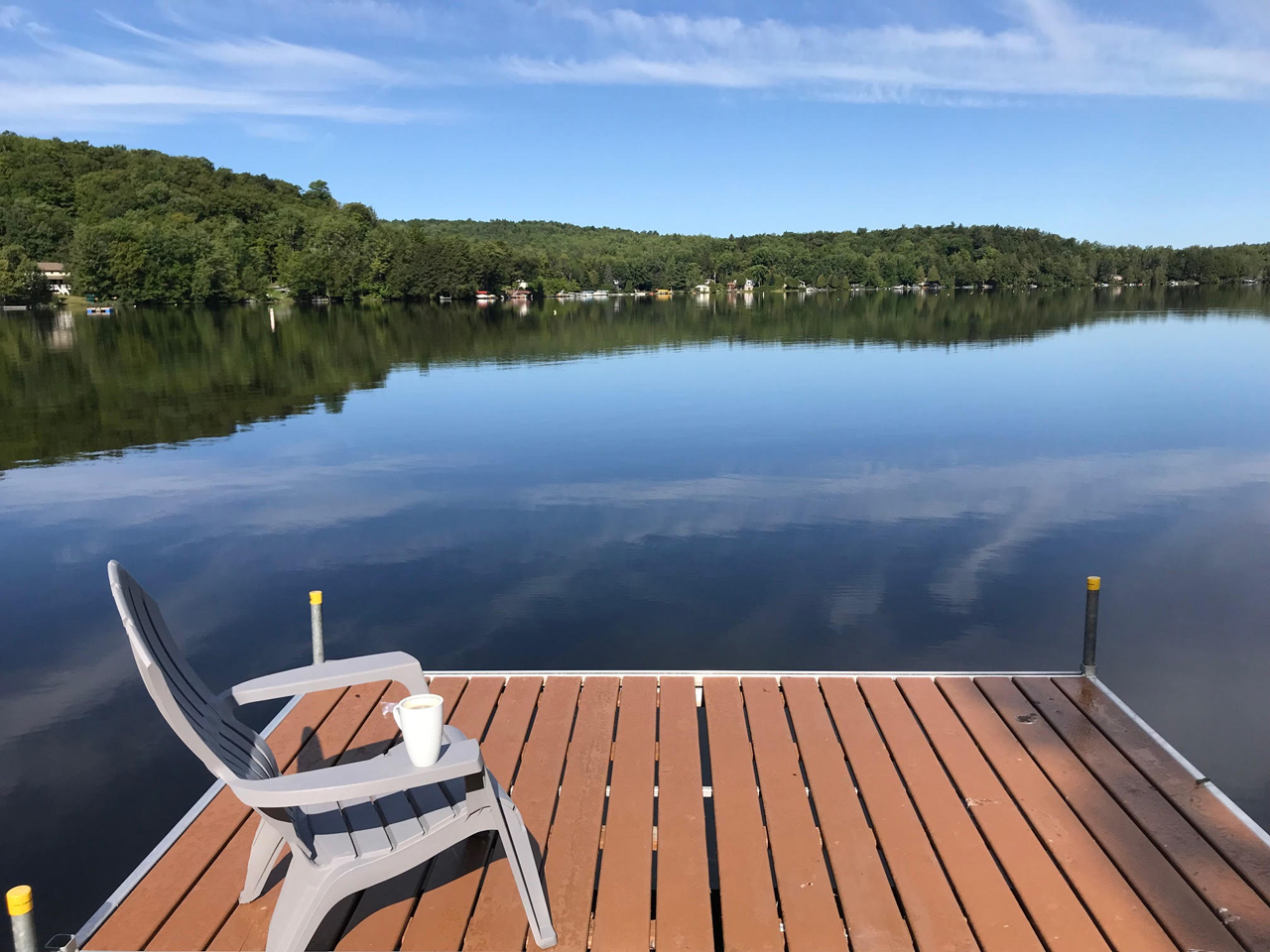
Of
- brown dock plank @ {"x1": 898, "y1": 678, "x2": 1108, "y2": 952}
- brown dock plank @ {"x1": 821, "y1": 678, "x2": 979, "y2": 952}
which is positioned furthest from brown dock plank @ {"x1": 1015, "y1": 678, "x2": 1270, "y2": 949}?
brown dock plank @ {"x1": 821, "y1": 678, "x2": 979, "y2": 952}

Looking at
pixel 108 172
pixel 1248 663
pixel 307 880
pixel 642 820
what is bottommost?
pixel 1248 663

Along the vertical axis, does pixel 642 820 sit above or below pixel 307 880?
below

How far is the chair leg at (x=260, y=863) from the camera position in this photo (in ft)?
10.5

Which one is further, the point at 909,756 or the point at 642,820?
the point at 909,756

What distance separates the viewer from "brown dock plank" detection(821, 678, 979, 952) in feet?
9.80

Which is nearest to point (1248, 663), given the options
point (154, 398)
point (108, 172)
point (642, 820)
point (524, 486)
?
point (642, 820)

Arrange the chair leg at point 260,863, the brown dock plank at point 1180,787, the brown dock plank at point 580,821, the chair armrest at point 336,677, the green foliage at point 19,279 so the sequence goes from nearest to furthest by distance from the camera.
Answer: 1. the brown dock plank at point 580,821
2. the chair leg at point 260,863
3. the brown dock plank at point 1180,787
4. the chair armrest at point 336,677
5. the green foliage at point 19,279

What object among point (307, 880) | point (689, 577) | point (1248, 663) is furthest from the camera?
point (689, 577)

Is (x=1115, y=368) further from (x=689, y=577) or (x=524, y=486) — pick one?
(x=689, y=577)

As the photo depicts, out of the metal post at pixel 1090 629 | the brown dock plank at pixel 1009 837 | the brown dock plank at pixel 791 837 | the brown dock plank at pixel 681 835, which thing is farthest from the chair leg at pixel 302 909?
the metal post at pixel 1090 629

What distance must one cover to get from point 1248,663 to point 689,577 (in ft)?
15.2

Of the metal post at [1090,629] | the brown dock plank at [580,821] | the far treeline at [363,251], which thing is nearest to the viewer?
the brown dock plank at [580,821]

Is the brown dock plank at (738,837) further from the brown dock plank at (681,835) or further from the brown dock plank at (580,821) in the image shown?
the brown dock plank at (580,821)

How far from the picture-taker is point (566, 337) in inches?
1673
